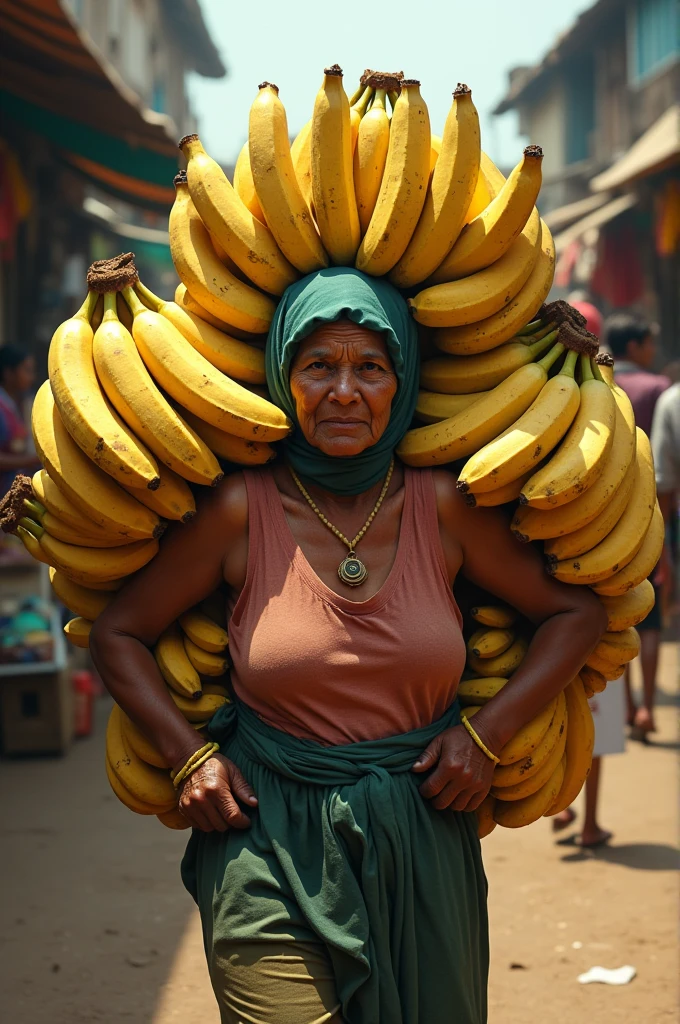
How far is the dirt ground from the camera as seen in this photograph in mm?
3963

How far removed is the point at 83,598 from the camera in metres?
2.78

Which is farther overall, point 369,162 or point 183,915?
point 183,915

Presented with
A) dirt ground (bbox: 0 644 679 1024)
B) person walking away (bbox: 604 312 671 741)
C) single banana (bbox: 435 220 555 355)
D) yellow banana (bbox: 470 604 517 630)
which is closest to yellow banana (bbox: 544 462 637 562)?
yellow banana (bbox: 470 604 517 630)

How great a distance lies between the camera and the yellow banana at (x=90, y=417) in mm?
2467

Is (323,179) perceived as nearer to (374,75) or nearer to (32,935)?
(374,75)

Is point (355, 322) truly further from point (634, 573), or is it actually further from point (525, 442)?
point (634, 573)

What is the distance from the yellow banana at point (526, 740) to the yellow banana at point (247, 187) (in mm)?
1294

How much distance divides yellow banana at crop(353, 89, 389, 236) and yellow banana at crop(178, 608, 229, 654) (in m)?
0.94

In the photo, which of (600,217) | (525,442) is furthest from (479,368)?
(600,217)

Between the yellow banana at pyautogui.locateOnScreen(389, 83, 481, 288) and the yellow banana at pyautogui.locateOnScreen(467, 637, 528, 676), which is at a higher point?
the yellow banana at pyautogui.locateOnScreen(389, 83, 481, 288)

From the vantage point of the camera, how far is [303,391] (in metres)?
2.51

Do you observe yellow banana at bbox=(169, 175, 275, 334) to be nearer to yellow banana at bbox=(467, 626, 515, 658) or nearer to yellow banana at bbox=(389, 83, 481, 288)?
yellow banana at bbox=(389, 83, 481, 288)

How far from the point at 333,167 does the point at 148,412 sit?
2.17ft

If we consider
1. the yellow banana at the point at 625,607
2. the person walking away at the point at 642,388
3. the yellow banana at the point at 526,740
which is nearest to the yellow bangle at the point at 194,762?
the yellow banana at the point at 526,740
